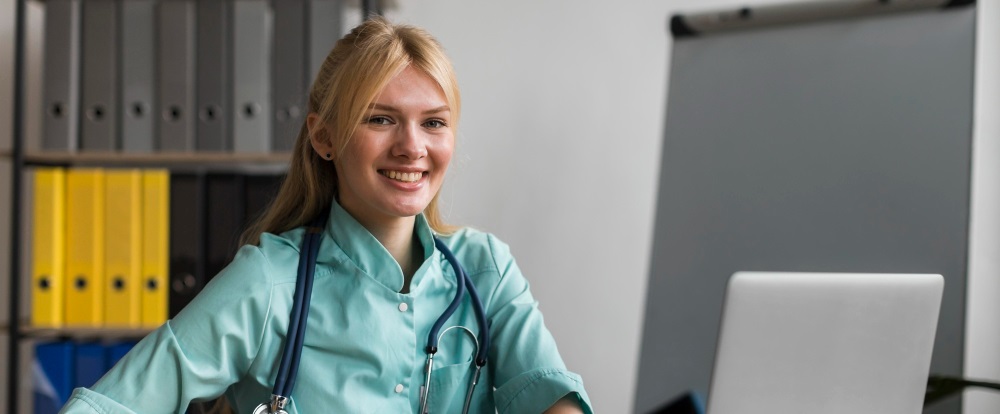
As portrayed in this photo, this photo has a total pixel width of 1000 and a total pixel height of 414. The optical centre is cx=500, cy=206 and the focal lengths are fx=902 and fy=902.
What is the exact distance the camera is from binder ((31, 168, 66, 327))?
208 centimetres

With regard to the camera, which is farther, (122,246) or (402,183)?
(122,246)

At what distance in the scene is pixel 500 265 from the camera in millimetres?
1181

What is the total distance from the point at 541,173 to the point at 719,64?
584mm

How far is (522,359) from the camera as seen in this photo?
1087 millimetres

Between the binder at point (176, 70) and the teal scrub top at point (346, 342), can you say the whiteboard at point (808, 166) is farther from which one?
the binder at point (176, 70)

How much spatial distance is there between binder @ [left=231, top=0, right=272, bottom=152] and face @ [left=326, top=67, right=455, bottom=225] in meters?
1.05

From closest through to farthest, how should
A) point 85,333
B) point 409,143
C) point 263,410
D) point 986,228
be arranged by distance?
point 263,410 < point 409,143 < point 986,228 < point 85,333

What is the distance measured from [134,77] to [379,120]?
124cm

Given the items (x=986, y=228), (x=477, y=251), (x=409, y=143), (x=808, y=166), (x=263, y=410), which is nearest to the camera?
(x=263, y=410)

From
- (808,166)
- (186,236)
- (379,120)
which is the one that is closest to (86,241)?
(186,236)

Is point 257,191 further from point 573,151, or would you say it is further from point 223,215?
point 573,151

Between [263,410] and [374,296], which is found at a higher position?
[374,296]

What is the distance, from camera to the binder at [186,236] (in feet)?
6.84

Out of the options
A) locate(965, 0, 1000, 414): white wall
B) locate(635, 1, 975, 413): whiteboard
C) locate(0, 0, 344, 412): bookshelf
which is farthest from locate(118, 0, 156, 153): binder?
locate(965, 0, 1000, 414): white wall
